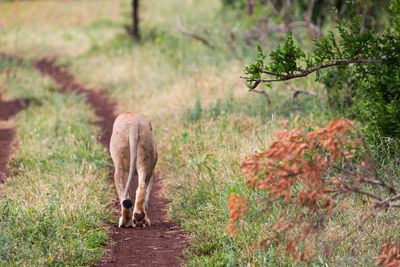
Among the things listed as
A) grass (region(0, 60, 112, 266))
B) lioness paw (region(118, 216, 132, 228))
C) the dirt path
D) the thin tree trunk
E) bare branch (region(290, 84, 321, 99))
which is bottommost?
the dirt path

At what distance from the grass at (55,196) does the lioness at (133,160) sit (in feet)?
1.18

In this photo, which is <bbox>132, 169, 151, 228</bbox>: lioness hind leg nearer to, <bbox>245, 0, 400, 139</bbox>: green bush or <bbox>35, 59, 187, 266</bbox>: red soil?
<bbox>35, 59, 187, 266</bbox>: red soil

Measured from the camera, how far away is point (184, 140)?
8297mm

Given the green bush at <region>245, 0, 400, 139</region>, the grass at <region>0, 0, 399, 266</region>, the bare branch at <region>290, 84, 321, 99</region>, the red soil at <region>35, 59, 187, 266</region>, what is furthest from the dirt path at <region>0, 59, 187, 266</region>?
the bare branch at <region>290, 84, 321, 99</region>

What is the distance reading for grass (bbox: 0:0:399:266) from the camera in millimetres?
4930

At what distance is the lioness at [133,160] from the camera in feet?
19.4

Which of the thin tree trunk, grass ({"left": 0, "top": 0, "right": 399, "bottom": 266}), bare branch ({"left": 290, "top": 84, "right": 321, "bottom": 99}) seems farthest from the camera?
the thin tree trunk

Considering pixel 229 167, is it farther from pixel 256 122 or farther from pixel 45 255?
pixel 45 255

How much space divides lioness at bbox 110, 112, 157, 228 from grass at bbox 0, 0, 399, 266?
0.38 meters

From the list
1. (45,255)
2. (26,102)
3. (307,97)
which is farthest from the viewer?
(26,102)

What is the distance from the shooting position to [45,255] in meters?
4.66

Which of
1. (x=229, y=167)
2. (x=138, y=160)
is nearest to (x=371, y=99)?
(x=229, y=167)

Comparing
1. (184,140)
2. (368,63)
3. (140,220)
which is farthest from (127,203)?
(368,63)

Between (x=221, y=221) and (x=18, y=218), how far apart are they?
2189mm
